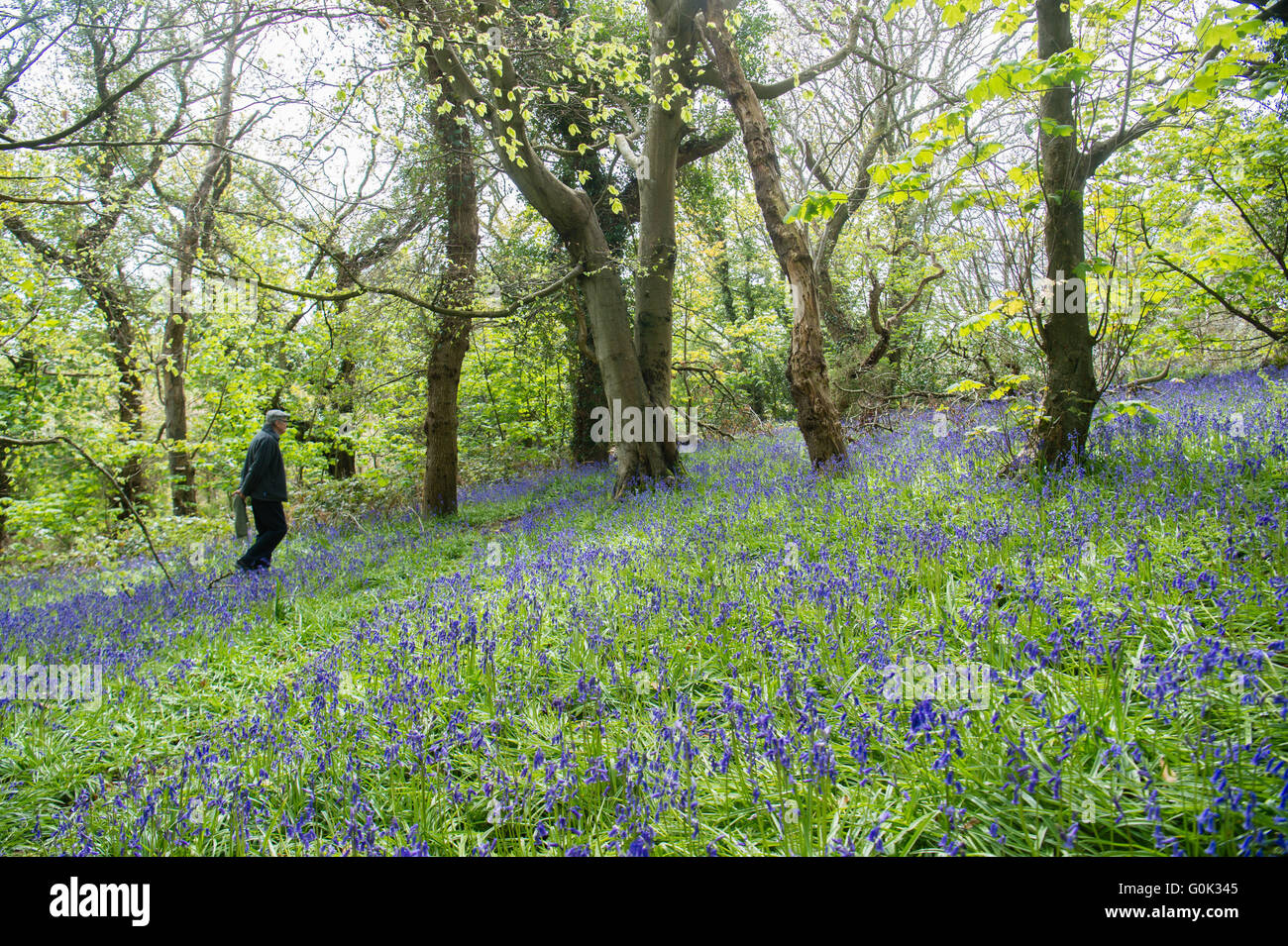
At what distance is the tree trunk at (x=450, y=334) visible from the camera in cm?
955

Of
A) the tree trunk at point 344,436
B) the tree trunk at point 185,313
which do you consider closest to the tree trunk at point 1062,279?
the tree trunk at point 344,436

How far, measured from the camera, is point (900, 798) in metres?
1.88

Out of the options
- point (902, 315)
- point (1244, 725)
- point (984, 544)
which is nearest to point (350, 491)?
point (984, 544)

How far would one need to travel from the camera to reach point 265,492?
7504 mm

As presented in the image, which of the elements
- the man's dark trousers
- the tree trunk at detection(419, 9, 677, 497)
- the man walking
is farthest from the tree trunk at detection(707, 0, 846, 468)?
the man's dark trousers

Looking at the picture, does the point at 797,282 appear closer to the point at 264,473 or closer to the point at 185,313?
the point at 264,473

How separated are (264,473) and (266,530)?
0.74 meters

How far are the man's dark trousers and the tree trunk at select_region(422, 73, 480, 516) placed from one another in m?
2.78

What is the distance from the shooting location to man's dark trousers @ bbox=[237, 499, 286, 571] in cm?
743

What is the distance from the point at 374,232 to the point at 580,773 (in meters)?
11.0

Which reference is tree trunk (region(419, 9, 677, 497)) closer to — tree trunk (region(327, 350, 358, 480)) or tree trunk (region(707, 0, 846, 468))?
tree trunk (region(707, 0, 846, 468))

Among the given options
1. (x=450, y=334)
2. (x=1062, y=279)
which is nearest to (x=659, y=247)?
(x=450, y=334)

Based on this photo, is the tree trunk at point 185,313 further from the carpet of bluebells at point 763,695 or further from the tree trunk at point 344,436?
the carpet of bluebells at point 763,695

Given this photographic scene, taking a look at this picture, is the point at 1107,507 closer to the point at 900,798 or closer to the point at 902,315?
the point at 900,798
